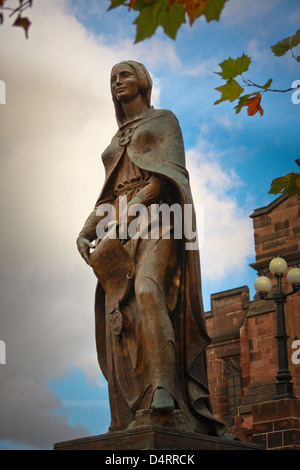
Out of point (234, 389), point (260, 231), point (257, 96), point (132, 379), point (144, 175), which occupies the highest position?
point (260, 231)

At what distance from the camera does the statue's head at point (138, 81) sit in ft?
22.7

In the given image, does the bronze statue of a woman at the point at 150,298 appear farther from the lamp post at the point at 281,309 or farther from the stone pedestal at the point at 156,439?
the lamp post at the point at 281,309

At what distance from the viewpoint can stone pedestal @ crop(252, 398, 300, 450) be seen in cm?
1669

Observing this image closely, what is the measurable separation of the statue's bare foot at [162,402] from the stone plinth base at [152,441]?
0.76 feet

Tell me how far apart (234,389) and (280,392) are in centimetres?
754

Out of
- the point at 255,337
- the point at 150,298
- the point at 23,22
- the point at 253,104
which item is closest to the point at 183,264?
the point at 150,298

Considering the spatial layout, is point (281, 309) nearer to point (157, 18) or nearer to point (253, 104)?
point (253, 104)

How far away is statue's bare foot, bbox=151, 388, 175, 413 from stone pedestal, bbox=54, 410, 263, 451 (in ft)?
0.16

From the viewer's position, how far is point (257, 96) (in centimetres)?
484

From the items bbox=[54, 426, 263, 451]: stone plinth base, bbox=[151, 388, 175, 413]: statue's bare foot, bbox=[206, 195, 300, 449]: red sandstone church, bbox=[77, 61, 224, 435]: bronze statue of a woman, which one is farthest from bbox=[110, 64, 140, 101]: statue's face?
bbox=[206, 195, 300, 449]: red sandstone church

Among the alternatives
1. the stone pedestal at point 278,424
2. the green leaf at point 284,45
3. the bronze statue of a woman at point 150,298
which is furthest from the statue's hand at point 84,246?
the stone pedestal at point 278,424

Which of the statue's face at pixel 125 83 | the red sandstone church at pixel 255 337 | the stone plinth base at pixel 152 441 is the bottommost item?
the stone plinth base at pixel 152 441

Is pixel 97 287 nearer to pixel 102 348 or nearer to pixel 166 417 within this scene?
pixel 102 348
